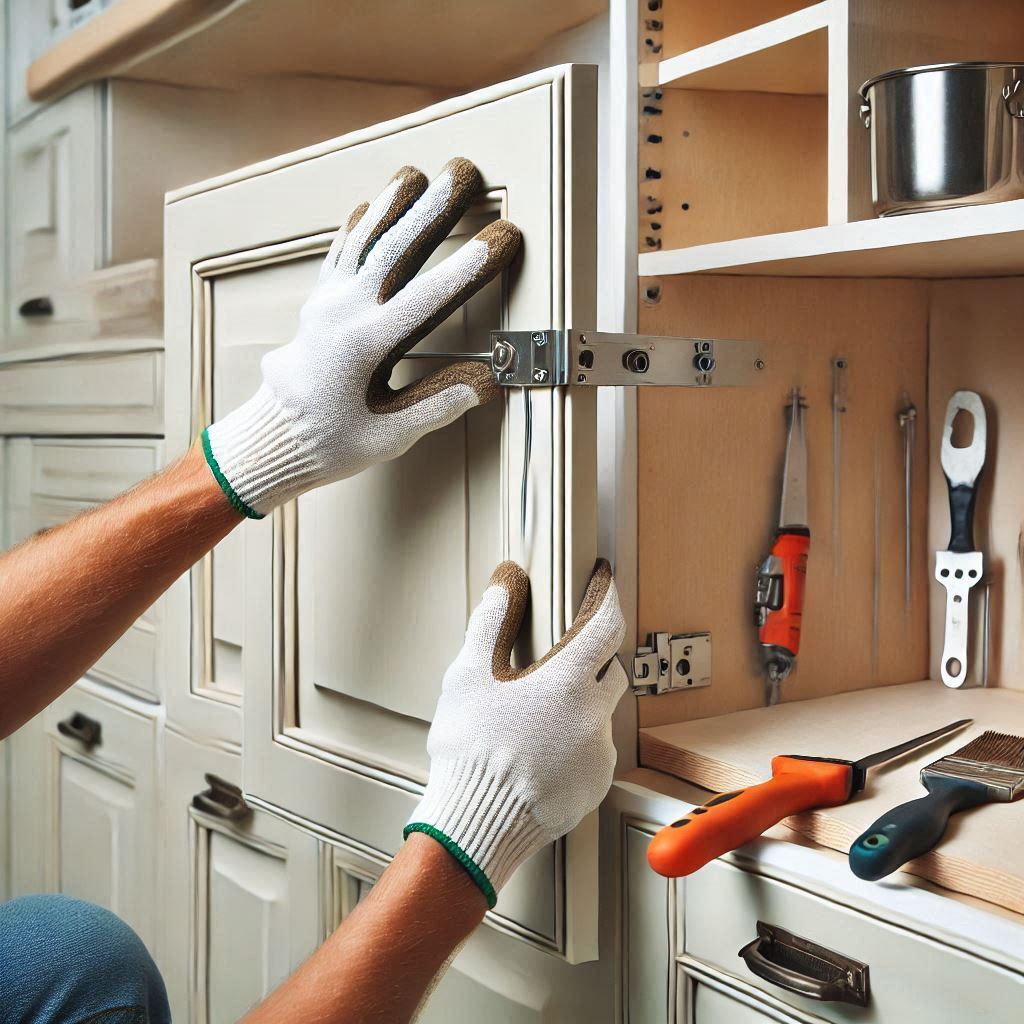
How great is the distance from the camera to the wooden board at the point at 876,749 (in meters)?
0.77

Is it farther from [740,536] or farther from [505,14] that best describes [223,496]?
[505,14]

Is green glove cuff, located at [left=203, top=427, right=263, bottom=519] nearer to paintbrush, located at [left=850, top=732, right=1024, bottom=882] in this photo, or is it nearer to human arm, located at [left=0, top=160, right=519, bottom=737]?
human arm, located at [left=0, top=160, right=519, bottom=737]

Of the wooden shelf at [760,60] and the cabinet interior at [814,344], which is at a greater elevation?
the wooden shelf at [760,60]

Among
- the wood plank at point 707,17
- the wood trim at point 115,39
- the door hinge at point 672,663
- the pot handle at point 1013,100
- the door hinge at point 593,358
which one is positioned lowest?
the door hinge at point 672,663

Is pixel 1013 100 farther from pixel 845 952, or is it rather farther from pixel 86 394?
pixel 86 394

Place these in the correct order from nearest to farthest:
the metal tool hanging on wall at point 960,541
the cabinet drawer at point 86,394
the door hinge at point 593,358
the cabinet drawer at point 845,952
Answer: the cabinet drawer at point 845,952 → the door hinge at point 593,358 → the metal tool hanging on wall at point 960,541 → the cabinet drawer at point 86,394

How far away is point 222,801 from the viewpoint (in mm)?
1382

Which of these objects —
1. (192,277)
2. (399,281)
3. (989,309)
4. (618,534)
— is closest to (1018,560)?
(989,309)

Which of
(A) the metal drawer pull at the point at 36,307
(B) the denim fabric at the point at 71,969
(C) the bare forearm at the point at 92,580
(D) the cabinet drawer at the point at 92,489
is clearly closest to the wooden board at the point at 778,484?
(C) the bare forearm at the point at 92,580

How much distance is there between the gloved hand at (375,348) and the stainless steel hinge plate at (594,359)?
0.03 m

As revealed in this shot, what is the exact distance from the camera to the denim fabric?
0.96 meters

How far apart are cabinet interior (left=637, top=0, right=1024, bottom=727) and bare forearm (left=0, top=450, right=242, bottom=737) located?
1.28 ft

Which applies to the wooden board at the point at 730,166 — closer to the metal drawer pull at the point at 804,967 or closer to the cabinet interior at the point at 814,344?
the cabinet interior at the point at 814,344

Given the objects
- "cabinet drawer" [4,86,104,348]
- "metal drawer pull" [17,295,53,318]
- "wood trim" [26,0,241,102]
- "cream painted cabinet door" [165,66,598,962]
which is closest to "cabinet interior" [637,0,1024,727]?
"cream painted cabinet door" [165,66,598,962]
